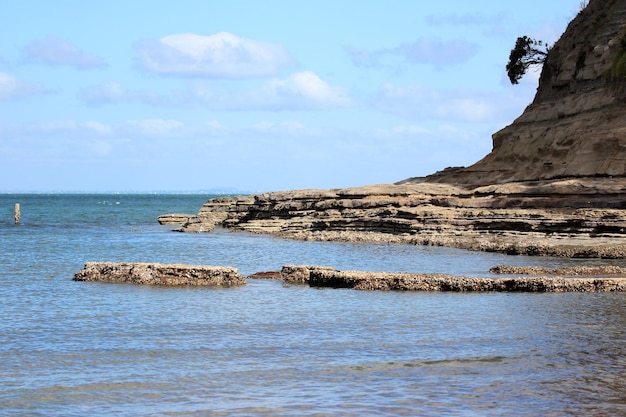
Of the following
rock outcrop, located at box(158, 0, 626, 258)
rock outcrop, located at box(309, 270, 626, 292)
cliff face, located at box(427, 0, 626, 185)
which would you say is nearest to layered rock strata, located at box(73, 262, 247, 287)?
rock outcrop, located at box(309, 270, 626, 292)

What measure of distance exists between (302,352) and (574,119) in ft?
Result: 125

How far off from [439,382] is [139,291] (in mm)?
10980

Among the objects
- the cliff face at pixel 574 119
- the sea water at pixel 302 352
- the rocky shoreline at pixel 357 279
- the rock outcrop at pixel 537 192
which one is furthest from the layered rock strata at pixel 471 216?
the sea water at pixel 302 352

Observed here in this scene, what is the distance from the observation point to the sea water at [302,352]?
10.3 metres

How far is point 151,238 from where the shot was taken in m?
50.4

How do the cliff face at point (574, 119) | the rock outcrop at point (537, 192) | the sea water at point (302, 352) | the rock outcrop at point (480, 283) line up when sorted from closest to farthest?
1. the sea water at point (302, 352)
2. the rock outcrop at point (480, 283)
3. the rock outcrop at point (537, 192)
4. the cliff face at point (574, 119)

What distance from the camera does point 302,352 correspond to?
13352mm

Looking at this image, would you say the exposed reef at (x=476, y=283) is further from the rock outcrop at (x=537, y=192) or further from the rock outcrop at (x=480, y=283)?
the rock outcrop at (x=537, y=192)

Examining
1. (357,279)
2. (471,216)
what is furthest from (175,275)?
(471,216)

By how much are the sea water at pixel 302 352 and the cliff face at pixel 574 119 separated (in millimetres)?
25426

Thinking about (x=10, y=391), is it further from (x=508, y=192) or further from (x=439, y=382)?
(x=508, y=192)

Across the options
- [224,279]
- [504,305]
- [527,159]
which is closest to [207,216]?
[527,159]

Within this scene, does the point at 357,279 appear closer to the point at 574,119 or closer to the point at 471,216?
the point at 471,216

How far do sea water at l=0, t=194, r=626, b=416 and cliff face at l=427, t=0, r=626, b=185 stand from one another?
83.4 feet
